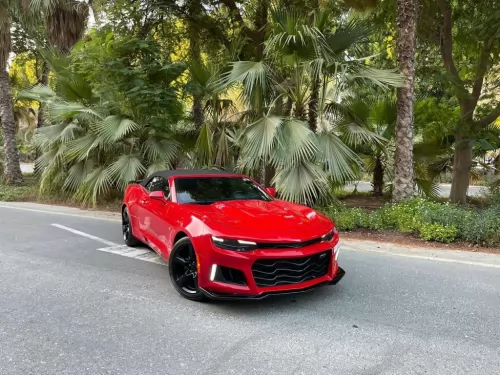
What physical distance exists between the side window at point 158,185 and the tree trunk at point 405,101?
5.17 m

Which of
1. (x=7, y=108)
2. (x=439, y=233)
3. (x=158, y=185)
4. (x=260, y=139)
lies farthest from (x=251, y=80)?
(x=7, y=108)

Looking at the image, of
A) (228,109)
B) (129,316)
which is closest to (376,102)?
(228,109)

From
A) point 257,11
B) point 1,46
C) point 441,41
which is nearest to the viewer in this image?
point 441,41

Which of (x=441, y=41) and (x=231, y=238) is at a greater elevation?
(x=441, y=41)

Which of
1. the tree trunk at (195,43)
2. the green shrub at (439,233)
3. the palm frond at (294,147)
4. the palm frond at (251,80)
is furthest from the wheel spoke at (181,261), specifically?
the tree trunk at (195,43)

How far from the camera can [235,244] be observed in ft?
12.3

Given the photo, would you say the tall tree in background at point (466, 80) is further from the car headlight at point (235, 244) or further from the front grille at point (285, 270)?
the car headlight at point (235, 244)

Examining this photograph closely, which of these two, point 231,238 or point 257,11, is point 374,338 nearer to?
point 231,238

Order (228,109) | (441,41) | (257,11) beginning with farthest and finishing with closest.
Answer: (257,11), (441,41), (228,109)

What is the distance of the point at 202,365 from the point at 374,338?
58.8 inches

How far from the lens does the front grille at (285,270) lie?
375cm

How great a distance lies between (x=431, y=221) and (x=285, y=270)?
4.38 m

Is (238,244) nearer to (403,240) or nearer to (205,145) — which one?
(403,240)

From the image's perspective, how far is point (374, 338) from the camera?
3416mm
